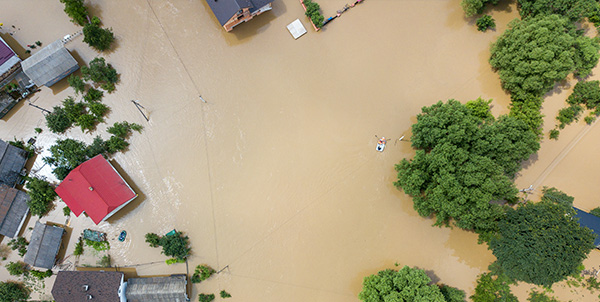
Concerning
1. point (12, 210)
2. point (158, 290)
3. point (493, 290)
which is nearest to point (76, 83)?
point (12, 210)

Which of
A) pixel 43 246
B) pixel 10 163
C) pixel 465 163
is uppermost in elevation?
pixel 10 163

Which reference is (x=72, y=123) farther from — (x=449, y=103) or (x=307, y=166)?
(x=449, y=103)

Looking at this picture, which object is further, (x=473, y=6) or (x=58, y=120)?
(x=58, y=120)

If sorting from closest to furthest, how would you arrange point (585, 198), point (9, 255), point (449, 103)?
point (449, 103)
point (585, 198)
point (9, 255)

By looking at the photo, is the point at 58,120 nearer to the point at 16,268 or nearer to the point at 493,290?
the point at 16,268

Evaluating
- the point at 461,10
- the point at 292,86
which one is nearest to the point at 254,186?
the point at 292,86

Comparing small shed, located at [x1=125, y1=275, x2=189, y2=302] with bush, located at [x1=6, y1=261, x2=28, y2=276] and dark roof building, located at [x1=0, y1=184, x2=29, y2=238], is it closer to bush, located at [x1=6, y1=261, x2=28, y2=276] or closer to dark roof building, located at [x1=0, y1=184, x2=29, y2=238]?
bush, located at [x1=6, y1=261, x2=28, y2=276]

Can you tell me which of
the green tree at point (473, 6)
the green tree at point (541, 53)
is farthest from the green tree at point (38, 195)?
the green tree at point (541, 53)

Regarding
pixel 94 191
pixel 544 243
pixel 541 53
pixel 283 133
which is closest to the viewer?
pixel 544 243
